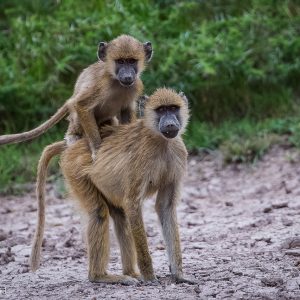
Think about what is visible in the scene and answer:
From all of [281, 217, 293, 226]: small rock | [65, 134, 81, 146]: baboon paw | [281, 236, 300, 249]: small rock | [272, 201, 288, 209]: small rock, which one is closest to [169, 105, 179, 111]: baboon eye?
[65, 134, 81, 146]: baboon paw

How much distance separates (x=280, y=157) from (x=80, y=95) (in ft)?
15.7

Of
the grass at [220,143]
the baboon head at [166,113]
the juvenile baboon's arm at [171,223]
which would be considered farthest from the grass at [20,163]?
the baboon head at [166,113]

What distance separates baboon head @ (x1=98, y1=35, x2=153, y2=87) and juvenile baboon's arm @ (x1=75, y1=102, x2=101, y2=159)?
0.42m

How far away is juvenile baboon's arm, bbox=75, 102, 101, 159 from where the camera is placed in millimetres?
7766

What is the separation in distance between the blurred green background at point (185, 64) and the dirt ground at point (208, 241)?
3.01 ft

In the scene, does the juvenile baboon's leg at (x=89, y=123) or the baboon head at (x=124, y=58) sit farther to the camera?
the baboon head at (x=124, y=58)

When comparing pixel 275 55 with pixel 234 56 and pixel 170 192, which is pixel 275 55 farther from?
pixel 170 192

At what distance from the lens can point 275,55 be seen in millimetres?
13469

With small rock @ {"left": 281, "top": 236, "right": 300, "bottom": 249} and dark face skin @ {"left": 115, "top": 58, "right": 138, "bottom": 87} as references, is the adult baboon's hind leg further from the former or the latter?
small rock @ {"left": 281, "top": 236, "right": 300, "bottom": 249}

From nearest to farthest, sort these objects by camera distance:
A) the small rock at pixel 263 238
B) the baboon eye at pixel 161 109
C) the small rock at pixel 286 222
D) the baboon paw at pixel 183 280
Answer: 1. the baboon paw at pixel 183 280
2. the baboon eye at pixel 161 109
3. the small rock at pixel 263 238
4. the small rock at pixel 286 222

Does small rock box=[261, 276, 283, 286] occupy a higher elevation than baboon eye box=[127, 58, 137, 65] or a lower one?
lower

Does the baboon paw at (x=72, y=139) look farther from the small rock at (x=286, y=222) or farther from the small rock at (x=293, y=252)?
the small rock at (x=286, y=222)

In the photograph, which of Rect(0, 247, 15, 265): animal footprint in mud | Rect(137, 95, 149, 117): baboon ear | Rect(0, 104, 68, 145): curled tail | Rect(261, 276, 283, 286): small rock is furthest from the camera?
Rect(0, 247, 15, 265): animal footprint in mud

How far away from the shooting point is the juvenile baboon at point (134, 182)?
719cm
